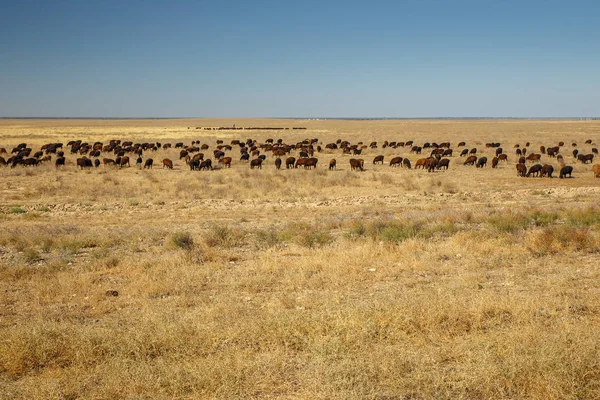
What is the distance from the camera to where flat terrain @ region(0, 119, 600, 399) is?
14.8 ft

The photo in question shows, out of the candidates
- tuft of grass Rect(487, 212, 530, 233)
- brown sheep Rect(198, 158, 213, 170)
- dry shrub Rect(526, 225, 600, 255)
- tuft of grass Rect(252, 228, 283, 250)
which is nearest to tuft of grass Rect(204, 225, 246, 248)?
tuft of grass Rect(252, 228, 283, 250)

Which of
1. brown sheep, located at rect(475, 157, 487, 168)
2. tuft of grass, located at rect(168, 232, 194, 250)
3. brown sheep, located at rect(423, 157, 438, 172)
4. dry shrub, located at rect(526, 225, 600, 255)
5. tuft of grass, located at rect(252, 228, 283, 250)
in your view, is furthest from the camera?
brown sheep, located at rect(475, 157, 487, 168)

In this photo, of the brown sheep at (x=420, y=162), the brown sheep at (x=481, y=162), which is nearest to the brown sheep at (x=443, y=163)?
the brown sheep at (x=420, y=162)

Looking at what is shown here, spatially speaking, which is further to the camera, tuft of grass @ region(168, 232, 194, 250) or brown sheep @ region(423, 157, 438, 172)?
brown sheep @ region(423, 157, 438, 172)

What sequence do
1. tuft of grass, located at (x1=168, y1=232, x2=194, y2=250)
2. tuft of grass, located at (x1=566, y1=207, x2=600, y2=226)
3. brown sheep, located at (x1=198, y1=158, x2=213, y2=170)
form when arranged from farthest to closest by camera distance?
brown sheep, located at (x1=198, y1=158, x2=213, y2=170) < tuft of grass, located at (x1=566, y1=207, x2=600, y2=226) < tuft of grass, located at (x1=168, y1=232, x2=194, y2=250)

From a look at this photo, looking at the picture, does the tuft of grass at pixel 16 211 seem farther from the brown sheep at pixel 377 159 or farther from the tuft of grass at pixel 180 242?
the brown sheep at pixel 377 159

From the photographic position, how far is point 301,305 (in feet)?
22.4

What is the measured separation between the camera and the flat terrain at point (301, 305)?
450 cm

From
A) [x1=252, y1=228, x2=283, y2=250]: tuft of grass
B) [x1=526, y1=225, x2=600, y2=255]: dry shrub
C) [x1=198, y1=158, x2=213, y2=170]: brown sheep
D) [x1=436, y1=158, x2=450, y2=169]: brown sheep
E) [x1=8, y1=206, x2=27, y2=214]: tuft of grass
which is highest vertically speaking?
[x1=436, y1=158, x2=450, y2=169]: brown sheep

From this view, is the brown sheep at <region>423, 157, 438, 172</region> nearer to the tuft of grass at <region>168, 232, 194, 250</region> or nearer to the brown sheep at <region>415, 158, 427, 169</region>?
the brown sheep at <region>415, 158, 427, 169</region>

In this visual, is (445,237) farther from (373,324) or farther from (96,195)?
(96,195)

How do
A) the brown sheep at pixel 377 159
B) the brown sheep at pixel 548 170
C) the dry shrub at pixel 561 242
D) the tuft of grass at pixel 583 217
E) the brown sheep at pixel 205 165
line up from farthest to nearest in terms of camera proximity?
1. the brown sheep at pixel 377 159
2. the brown sheep at pixel 205 165
3. the brown sheep at pixel 548 170
4. the tuft of grass at pixel 583 217
5. the dry shrub at pixel 561 242

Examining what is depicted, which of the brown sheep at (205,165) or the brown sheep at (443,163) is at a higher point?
the brown sheep at (443,163)

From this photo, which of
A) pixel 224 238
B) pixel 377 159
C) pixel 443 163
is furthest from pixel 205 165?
pixel 224 238
